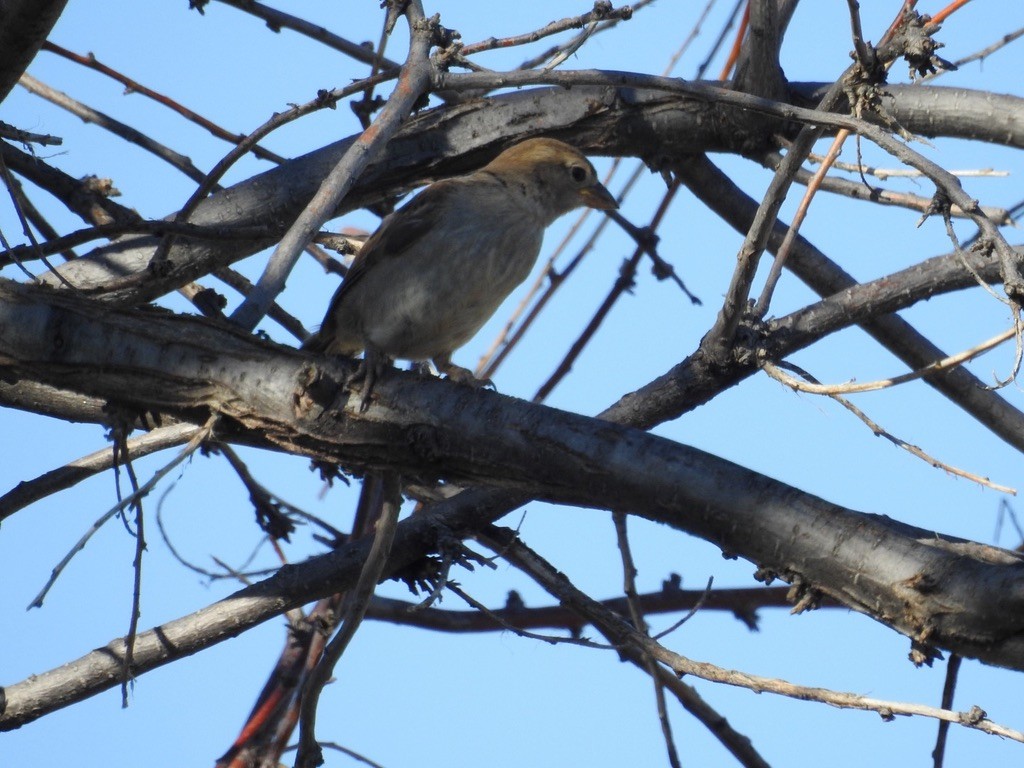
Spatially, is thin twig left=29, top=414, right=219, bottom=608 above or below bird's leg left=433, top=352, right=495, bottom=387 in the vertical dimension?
below

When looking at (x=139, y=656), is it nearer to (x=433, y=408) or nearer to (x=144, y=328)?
(x=144, y=328)

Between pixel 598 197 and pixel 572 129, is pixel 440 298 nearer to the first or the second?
pixel 572 129

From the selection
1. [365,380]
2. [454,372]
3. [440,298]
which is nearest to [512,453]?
[365,380]

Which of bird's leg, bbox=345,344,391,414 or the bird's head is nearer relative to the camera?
bird's leg, bbox=345,344,391,414

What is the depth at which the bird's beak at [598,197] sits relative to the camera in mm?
5402

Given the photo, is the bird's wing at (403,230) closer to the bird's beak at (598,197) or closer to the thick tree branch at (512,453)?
the bird's beak at (598,197)

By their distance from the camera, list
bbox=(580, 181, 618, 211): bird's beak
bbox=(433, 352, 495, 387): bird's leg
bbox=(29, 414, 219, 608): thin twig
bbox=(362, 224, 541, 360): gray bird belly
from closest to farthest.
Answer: bbox=(29, 414, 219, 608): thin twig → bbox=(362, 224, 541, 360): gray bird belly → bbox=(433, 352, 495, 387): bird's leg → bbox=(580, 181, 618, 211): bird's beak

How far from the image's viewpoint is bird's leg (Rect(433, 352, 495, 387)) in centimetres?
468

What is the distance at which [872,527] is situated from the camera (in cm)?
275

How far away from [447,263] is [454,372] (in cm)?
53

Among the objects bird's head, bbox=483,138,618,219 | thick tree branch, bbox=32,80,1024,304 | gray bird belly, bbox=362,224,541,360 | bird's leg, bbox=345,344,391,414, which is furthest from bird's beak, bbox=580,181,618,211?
bird's leg, bbox=345,344,391,414

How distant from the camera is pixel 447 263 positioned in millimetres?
4586

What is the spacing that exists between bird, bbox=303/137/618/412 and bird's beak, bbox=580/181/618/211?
0.26 metres

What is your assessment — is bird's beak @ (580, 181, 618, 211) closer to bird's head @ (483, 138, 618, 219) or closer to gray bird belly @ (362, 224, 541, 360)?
bird's head @ (483, 138, 618, 219)
